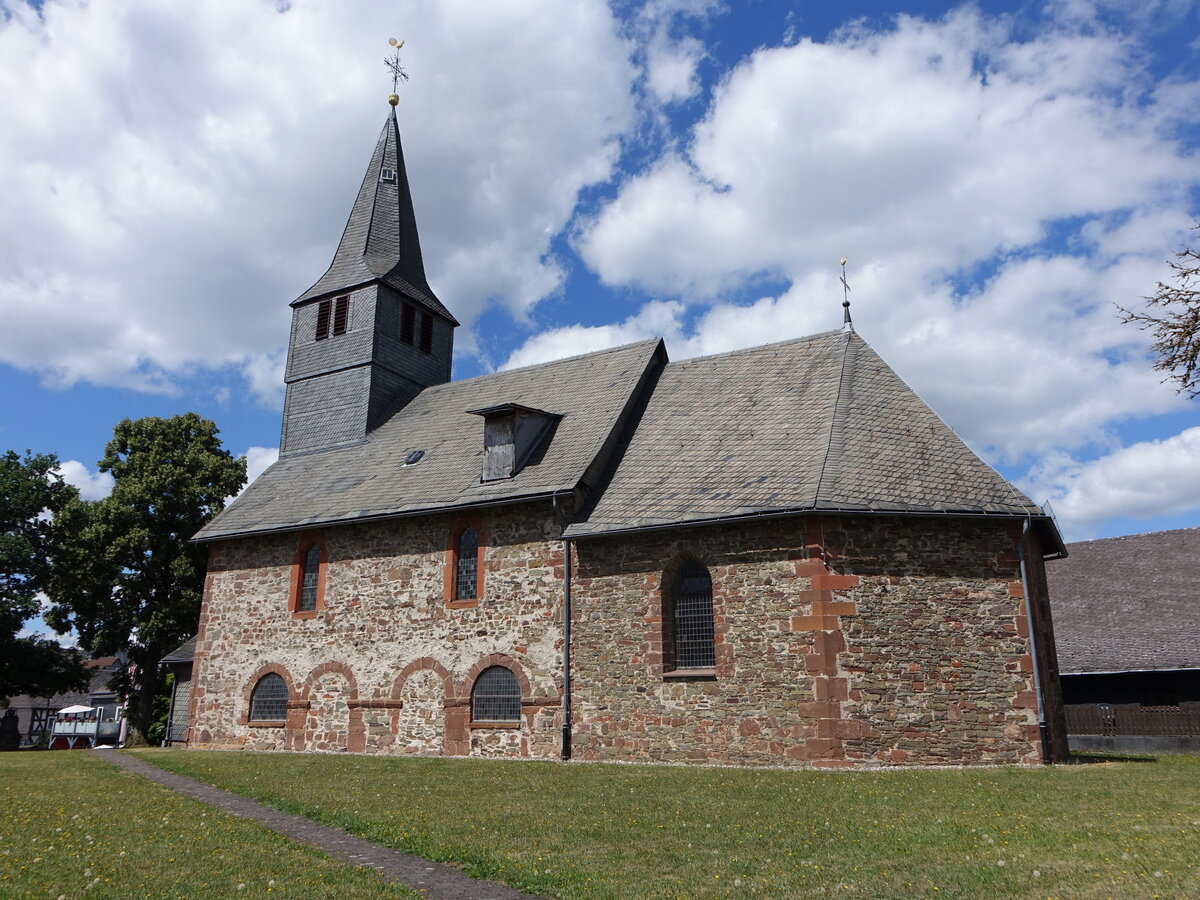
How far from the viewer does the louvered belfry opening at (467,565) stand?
62.7ft

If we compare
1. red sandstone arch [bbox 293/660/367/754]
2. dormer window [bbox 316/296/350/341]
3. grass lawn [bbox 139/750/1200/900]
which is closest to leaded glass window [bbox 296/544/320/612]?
red sandstone arch [bbox 293/660/367/754]

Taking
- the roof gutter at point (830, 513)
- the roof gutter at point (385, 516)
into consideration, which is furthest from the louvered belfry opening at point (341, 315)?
the roof gutter at point (830, 513)

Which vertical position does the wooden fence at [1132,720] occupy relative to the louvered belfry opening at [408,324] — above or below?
below

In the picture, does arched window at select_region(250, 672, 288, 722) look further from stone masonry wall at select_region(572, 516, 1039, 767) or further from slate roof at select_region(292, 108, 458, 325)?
slate roof at select_region(292, 108, 458, 325)

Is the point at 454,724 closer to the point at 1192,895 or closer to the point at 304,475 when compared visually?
the point at 304,475

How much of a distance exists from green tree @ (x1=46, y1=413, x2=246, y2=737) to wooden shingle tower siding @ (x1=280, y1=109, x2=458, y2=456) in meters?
7.07

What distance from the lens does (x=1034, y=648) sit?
49.5 feet

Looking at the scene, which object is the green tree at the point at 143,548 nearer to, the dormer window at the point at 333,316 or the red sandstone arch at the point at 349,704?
the dormer window at the point at 333,316

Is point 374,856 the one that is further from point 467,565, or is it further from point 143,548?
point 143,548

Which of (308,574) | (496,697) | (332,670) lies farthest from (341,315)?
(496,697)

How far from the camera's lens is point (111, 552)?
29.3 meters

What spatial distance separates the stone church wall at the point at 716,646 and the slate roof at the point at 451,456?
2.42ft

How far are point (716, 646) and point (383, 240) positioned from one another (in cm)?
1809

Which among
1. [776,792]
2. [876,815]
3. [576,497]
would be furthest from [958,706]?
[576,497]
